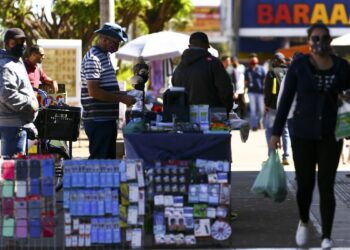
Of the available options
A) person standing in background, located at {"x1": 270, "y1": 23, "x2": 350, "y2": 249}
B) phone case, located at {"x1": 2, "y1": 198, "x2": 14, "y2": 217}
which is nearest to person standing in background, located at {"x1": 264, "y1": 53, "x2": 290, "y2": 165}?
person standing in background, located at {"x1": 270, "y1": 23, "x2": 350, "y2": 249}

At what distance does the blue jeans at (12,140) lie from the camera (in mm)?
9617

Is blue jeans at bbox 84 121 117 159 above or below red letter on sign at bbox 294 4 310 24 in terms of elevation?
below

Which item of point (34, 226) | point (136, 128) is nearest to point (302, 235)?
point (136, 128)

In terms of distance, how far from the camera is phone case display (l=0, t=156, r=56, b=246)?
8.30 metres

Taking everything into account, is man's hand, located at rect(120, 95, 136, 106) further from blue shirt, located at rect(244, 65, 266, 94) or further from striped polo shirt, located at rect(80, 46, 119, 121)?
blue shirt, located at rect(244, 65, 266, 94)

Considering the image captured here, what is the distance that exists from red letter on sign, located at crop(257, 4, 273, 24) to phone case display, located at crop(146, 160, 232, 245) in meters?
34.4

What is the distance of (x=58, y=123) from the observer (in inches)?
438

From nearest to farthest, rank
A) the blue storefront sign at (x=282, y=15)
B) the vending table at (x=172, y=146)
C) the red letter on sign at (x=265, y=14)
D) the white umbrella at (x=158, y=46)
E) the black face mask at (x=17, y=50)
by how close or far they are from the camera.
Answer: the vending table at (x=172, y=146) → the black face mask at (x=17, y=50) → the white umbrella at (x=158, y=46) → the blue storefront sign at (x=282, y=15) → the red letter on sign at (x=265, y=14)

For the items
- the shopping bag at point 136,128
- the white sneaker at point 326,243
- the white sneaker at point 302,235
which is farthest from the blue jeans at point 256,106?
the white sneaker at point 326,243

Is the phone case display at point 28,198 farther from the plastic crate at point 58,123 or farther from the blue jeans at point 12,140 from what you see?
the plastic crate at point 58,123

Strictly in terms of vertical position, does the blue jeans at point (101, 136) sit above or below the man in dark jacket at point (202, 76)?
below

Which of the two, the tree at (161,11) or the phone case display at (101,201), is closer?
the phone case display at (101,201)

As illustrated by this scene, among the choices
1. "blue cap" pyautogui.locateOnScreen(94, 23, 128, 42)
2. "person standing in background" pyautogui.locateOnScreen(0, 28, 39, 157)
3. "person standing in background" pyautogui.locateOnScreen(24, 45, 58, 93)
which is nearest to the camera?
"person standing in background" pyautogui.locateOnScreen(0, 28, 39, 157)

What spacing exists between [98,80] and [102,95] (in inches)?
6.1
